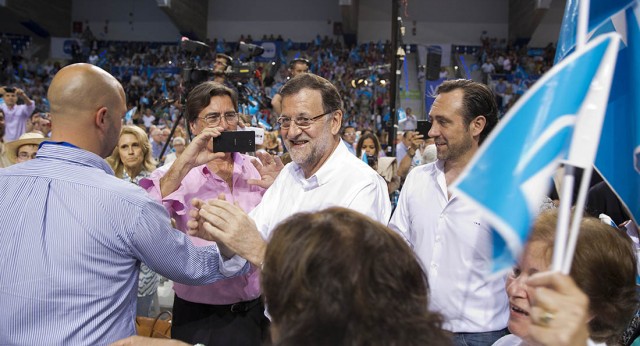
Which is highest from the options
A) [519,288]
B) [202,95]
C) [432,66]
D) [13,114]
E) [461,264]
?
[432,66]

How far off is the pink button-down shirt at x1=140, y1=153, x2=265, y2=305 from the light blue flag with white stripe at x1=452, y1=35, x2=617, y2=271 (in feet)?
4.63

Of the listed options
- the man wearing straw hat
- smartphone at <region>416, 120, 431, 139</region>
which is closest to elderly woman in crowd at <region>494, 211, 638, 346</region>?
smartphone at <region>416, 120, 431, 139</region>

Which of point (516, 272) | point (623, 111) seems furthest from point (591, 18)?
point (516, 272)

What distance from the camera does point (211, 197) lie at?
2.41 metres

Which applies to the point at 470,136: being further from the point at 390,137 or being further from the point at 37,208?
the point at 390,137

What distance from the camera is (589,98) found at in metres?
0.97

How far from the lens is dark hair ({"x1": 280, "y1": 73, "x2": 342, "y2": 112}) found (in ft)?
6.74

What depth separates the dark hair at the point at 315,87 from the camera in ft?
6.74

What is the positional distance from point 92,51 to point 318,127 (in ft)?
71.3

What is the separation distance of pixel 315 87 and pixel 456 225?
2.34 feet

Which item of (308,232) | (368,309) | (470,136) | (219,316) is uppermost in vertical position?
(470,136)

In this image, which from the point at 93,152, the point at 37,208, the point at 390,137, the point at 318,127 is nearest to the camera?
the point at 37,208

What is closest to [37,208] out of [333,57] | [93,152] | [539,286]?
[93,152]

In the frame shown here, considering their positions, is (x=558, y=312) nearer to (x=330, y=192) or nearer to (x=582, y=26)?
(x=582, y=26)
